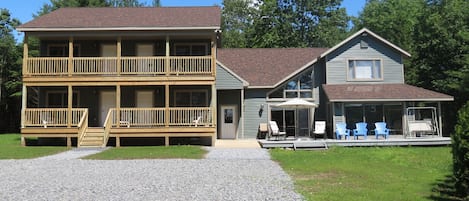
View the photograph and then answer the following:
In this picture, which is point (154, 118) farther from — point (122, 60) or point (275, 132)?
point (275, 132)

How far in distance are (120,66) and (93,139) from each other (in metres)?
3.82

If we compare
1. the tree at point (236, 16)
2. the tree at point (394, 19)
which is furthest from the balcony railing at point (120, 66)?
the tree at point (236, 16)

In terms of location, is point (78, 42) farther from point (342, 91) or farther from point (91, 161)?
point (342, 91)

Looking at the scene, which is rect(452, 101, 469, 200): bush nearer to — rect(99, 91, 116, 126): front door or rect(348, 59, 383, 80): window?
rect(348, 59, 383, 80): window

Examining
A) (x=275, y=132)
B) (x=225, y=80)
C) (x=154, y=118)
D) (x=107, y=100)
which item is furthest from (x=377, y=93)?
(x=107, y=100)

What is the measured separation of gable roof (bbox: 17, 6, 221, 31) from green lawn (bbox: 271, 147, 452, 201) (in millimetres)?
8580

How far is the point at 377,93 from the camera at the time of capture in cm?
2222

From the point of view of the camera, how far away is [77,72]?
2058cm

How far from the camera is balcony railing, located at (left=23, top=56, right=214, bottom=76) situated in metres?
20.4

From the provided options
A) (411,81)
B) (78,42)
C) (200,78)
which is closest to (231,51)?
(200,78)

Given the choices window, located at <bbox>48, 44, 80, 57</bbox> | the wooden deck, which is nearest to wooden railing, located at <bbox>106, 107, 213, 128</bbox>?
the wooden deck

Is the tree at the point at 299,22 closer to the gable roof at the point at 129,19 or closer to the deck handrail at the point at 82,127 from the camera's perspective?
the gable roof at the point at 129,19

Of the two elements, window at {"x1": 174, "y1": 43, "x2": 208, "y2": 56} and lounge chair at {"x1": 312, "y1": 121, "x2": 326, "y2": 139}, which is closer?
lounge chair at {"x1": 312, "y1": 121, "x2": 326, "y2": 139}

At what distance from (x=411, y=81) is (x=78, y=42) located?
78.7ft
